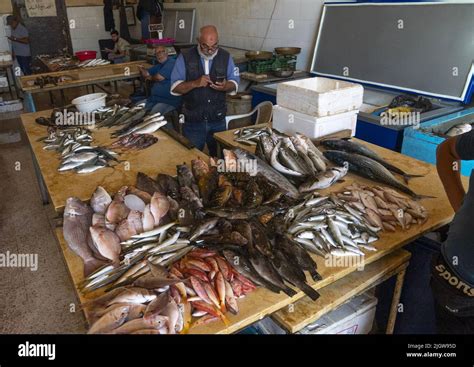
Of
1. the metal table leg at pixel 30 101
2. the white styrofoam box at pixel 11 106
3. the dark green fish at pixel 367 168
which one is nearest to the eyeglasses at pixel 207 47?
the dark green fish at pixel 367 168

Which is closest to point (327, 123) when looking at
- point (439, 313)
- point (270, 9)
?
point (439, 313)

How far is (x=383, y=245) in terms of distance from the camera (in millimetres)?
2131

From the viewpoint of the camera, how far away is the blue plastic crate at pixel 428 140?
3.60 m

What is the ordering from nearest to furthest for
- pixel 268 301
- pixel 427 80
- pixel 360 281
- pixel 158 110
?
1. pixel 268 301
2. pixel 360 281
3. pixel 427 80
4. pixel 158 110

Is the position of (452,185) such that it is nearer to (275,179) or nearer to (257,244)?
(275,179)

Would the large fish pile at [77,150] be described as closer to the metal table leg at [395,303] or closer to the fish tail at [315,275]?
the fish tail at [315,275]

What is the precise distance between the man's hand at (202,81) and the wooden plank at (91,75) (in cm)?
260

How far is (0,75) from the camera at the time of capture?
10352 mm

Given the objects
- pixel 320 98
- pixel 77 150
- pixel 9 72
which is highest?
pixel 320 98

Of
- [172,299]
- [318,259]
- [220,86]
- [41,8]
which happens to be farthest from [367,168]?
[41,8]

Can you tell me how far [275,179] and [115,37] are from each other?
9.67 m

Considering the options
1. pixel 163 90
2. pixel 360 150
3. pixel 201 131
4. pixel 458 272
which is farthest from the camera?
pixel 163 90

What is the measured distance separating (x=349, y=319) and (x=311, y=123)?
1.81 m

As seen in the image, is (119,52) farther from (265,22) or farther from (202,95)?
(202,95)
